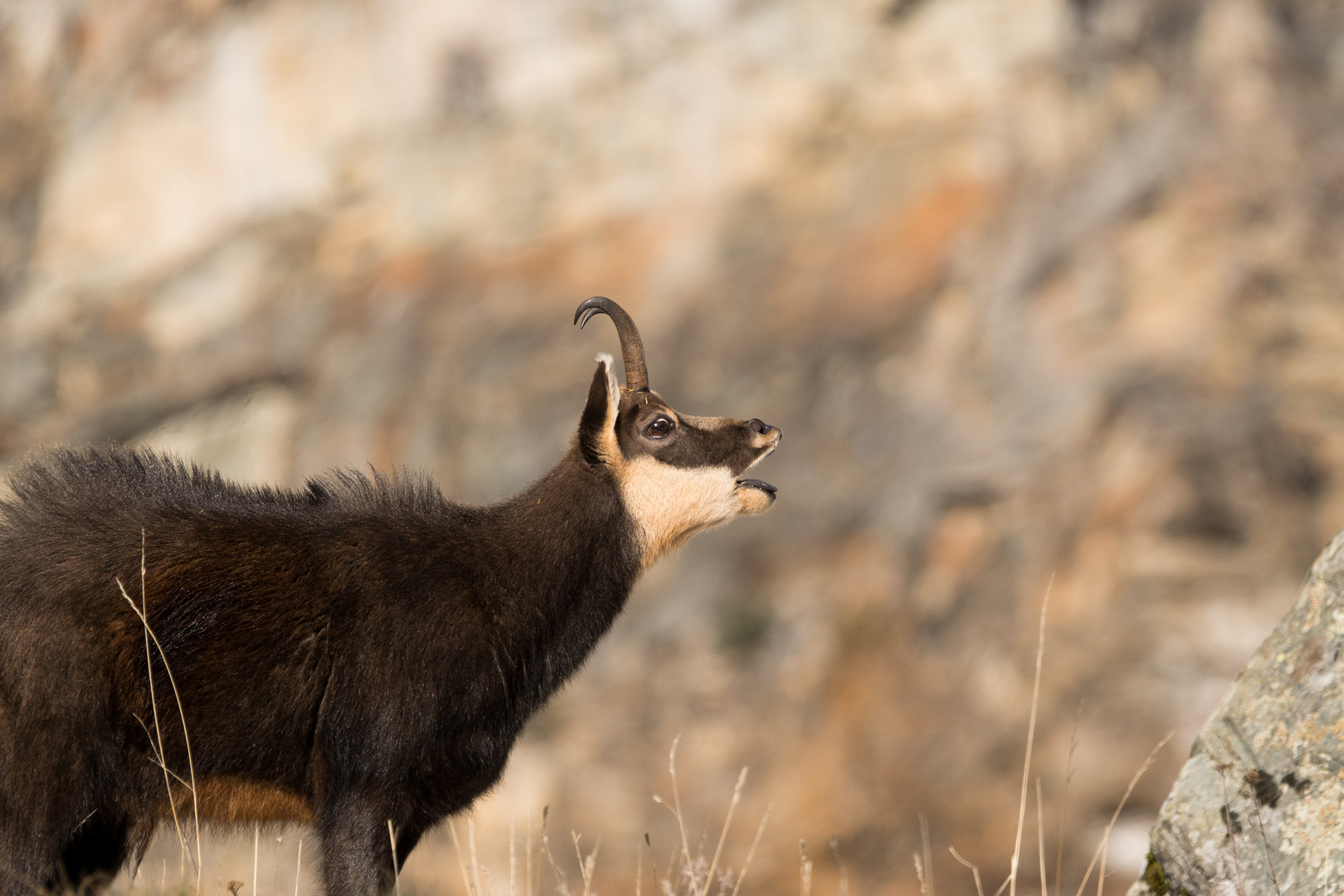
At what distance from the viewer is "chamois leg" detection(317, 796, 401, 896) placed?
4.73 meters

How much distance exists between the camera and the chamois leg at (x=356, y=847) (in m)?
4.73

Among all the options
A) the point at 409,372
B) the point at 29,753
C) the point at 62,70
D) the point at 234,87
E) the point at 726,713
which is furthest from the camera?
the point at 62,70

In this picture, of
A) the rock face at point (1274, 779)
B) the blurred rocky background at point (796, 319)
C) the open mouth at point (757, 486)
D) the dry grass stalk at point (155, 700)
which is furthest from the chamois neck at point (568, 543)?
the blurred rocky background at point (796, 319)

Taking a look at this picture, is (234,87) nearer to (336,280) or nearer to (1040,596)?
(336,280)

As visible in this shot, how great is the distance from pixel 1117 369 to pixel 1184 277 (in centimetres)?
141

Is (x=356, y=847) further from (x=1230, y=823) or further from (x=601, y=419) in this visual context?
(x=1230, y=823)

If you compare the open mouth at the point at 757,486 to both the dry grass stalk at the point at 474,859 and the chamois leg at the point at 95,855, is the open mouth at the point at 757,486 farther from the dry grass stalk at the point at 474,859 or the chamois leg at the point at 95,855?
the chamois leg at the point at 95,855

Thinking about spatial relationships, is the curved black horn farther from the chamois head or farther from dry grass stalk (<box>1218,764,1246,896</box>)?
dry grass stalk (<box>1218,764,1246,896</box>)

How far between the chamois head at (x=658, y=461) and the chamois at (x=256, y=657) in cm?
43

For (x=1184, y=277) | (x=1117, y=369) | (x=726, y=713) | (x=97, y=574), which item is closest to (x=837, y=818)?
(x=726, y=713)

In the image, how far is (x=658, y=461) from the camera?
584cm

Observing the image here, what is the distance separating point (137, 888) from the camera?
5.42m

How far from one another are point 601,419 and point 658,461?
1.06 feet

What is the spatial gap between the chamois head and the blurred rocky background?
802 cm
